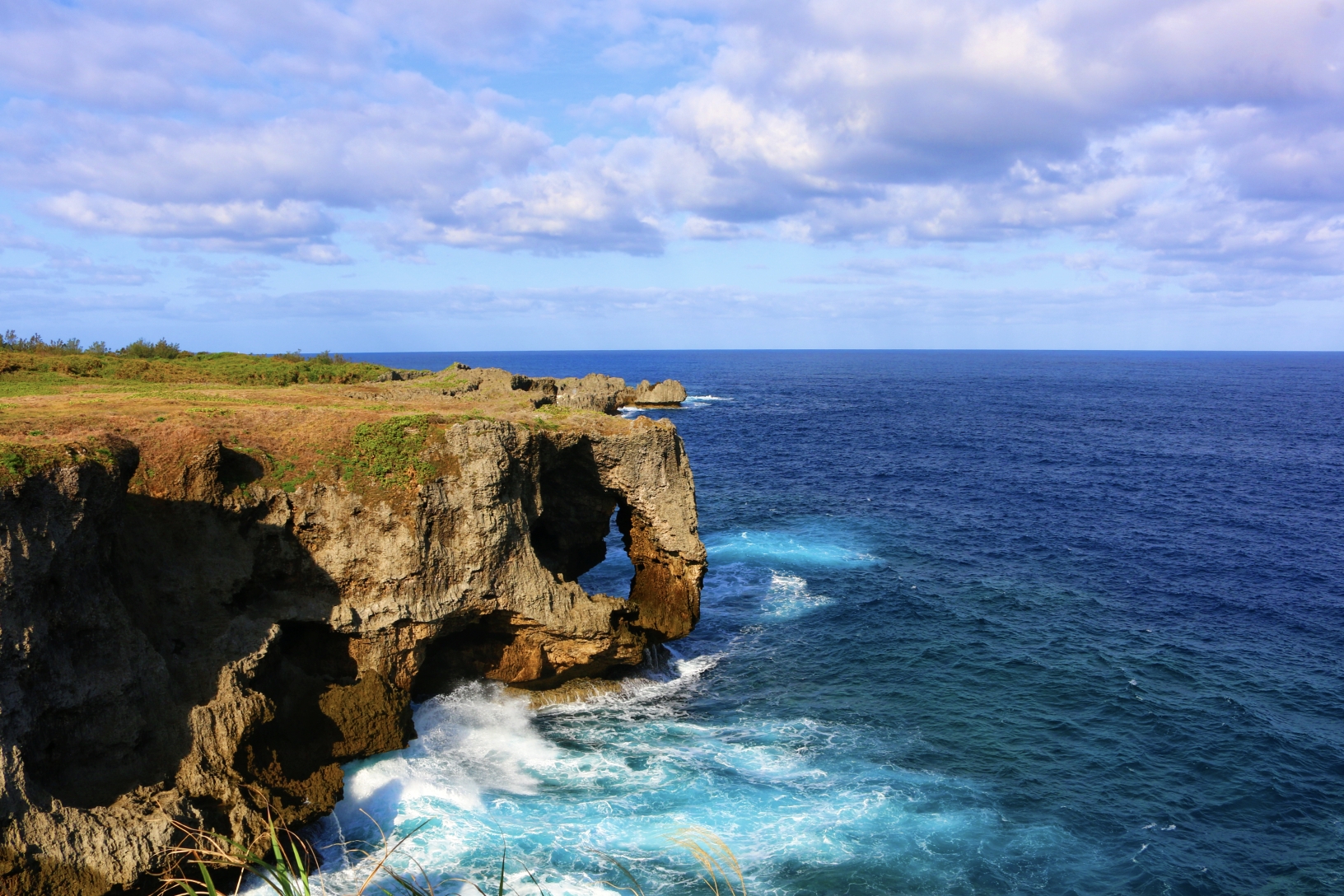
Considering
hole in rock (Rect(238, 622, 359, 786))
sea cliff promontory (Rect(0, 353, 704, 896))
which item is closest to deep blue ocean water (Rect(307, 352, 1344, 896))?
hole in rock (Rect(238, 622, 359, 786))

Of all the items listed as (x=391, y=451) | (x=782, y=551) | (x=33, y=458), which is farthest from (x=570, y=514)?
(x=33, y=458)

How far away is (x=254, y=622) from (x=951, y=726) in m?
24.0

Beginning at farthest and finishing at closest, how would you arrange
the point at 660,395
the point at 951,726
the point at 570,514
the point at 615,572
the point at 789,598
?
the point at 660,395
the point at 615,572
the point at 789,598
the point at 570,514
the point at 951,726

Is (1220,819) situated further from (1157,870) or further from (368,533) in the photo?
(368,533)

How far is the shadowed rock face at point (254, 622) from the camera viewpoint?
18.2 meters

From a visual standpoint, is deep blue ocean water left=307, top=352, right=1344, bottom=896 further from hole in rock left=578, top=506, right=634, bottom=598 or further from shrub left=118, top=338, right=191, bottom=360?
shrub left=118, top=338, right=191, bottom=360

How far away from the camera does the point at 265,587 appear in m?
25.1

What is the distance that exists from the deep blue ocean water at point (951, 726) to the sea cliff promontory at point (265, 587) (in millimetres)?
2589

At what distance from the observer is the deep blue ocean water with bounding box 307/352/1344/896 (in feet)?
74.2

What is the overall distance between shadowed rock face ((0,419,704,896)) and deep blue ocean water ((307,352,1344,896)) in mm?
2420

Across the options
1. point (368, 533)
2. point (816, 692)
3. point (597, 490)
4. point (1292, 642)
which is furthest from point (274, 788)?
point (1292, 642)

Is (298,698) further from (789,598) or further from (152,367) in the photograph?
(152,367)

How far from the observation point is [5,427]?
23.4m

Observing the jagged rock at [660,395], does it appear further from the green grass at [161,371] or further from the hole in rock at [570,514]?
the hole in rock at [570,514]
